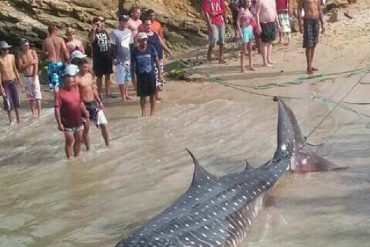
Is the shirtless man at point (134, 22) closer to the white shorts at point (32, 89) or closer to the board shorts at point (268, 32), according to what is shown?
the white shorts at point (32, 89)

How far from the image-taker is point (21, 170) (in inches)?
413

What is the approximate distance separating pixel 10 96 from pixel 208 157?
4871 millimetres

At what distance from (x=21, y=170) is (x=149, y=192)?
8.19 ft

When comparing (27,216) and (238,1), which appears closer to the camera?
(27,216)

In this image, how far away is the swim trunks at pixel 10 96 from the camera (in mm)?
13289

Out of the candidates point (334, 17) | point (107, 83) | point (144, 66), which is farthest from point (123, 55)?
point (334, 17)

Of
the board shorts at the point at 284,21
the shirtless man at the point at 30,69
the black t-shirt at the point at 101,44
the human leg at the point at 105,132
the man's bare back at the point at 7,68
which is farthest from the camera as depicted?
the board shorts at the point at 284,21

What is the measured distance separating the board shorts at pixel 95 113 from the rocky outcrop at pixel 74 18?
7.88m

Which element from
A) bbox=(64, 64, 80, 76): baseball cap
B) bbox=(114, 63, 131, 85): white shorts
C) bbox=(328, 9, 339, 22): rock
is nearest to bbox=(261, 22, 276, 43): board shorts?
bbox=(114, 63, 131, 85): white shorts

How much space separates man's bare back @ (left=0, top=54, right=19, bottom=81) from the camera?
13.2 meters

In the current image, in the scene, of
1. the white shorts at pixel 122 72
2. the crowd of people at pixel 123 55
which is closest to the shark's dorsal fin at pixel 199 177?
the crowd of people at pixel 123 55

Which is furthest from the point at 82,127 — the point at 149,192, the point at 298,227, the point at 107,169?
the point at 298,227

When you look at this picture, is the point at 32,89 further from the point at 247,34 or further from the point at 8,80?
the point at 247,34

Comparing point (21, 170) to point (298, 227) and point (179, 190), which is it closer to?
point (179, 190)
